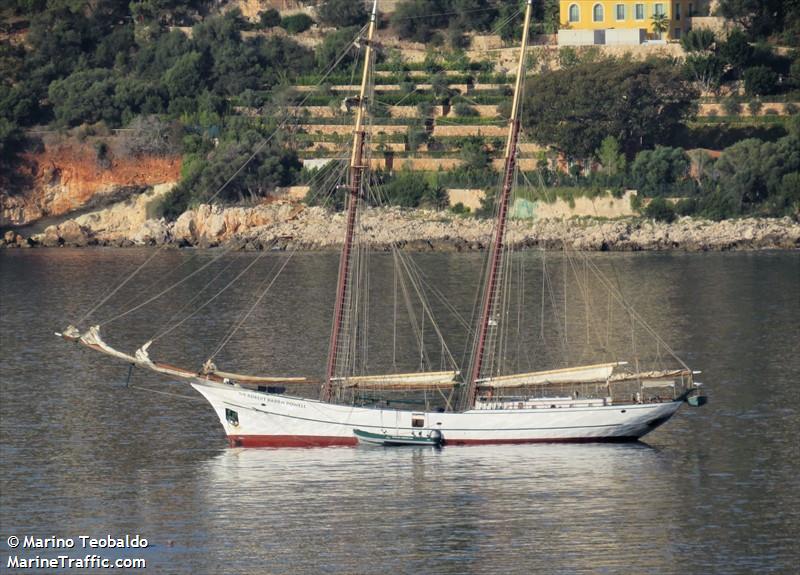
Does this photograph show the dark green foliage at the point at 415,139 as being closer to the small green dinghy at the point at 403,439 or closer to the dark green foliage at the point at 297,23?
the dark green foliage at the point at 297,23

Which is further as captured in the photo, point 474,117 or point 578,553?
point 474,117

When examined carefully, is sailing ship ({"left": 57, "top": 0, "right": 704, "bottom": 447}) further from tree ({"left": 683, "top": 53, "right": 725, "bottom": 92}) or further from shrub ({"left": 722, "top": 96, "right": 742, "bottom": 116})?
tree ({"left": 683, "top": 53, "right": 725, "bottom": 92})

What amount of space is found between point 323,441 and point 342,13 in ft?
331

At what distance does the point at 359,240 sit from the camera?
52.5 metres

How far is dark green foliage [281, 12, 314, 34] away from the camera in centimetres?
14738

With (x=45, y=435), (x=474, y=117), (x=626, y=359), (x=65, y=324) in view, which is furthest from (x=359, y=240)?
(x=474, y=117)

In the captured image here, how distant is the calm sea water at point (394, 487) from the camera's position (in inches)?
1544

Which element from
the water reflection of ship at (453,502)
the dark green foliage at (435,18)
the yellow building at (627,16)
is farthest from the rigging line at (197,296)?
the dark green foliage at (435,18)

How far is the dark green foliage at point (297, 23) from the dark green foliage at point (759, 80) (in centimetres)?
3893

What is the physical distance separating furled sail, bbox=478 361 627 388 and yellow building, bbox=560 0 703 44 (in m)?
84.7

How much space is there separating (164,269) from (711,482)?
61.2 m

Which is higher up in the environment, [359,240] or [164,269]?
[359,240]

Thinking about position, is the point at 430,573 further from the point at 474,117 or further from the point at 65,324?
the point at 474,117

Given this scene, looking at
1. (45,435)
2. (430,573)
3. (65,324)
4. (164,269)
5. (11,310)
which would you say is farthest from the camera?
(164,269)
